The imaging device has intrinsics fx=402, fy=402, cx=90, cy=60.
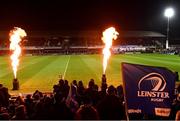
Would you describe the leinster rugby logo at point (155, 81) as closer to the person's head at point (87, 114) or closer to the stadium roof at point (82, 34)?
the person's head at point (87, 114)

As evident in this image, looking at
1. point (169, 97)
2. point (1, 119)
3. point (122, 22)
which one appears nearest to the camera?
point (169, 97)

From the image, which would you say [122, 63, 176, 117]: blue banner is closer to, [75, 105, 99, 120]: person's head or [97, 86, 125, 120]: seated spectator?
[97, 86, 125, 120]: seated spectator

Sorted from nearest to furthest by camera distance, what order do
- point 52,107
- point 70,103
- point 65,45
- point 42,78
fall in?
point 52,107 → point 70,103 → point 42,78 → point 65,45

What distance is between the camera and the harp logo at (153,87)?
7941mm

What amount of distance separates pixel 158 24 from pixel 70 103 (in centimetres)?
10546

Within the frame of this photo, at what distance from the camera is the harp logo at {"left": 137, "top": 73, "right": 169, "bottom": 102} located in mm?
7941

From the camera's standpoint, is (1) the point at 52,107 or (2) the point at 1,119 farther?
(1) the point at 52,107

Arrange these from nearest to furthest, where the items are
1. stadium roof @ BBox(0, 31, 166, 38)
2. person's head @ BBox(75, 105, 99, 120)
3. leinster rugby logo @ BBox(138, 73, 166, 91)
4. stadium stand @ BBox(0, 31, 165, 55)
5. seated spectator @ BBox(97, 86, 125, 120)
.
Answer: person's head @ BBox(75, 105, 99, 120) < leinster rugby logo @ BBox(138, 73, 166, 91) < seated spectator @ BBox(97, 86, 125, 120) < stadium stand @ BBox(0, 31, 165, 55) < stadium roof @ BBox(0, 31, 166, 38)

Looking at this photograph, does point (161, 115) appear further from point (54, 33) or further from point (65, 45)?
point (54, 33)

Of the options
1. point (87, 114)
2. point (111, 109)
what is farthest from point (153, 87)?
point (87, 114)

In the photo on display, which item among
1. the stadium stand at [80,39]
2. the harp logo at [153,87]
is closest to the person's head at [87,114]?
the harp logo at [153,87]

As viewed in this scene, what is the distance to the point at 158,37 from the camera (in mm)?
109375

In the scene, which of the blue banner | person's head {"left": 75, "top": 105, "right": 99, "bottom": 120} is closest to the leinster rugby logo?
the blue banner

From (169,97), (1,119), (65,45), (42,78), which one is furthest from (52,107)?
(65,45)
